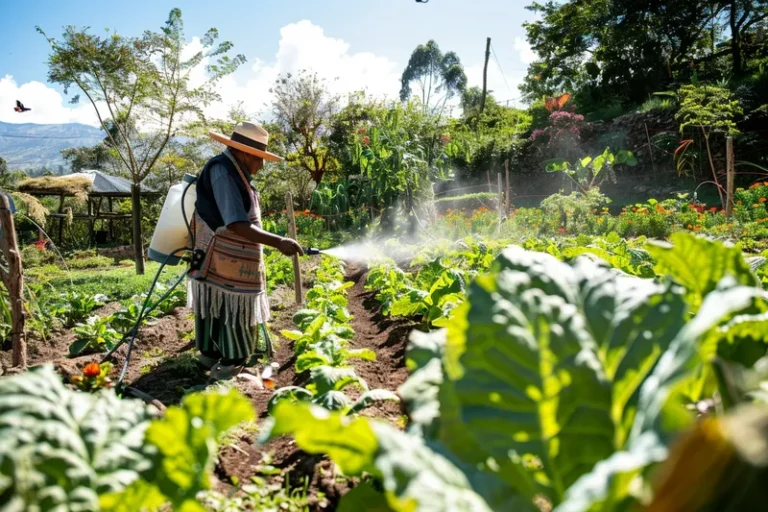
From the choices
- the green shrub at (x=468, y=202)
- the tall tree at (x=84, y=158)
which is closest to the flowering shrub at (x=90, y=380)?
the green shrub at (x=468, y=202)

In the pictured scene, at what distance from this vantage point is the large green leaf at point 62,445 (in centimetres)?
83

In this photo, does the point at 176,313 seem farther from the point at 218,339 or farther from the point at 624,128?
the point at 624,128

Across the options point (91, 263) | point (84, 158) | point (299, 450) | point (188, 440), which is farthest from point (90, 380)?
point (84, 158)

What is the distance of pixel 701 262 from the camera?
127 centimetres

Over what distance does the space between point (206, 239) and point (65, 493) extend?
3.05m

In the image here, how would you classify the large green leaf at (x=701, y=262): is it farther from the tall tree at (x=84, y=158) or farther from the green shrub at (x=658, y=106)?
the tall tree at (x=84, y=158)

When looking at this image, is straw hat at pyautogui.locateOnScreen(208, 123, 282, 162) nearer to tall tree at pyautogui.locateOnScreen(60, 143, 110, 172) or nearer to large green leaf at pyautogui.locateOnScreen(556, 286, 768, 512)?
large green leaf at pyautogui.locateOnScreen(556, 286, 768, 512)

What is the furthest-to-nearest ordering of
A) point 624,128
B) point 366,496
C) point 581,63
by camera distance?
1. point 581,63
2. point 624,128
3. point 366,496

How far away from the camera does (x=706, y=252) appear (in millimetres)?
1260

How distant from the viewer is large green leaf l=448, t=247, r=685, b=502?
961mm

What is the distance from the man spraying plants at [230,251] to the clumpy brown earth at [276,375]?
382 millimetres

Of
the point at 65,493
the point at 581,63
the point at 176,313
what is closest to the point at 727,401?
the point at 65,493

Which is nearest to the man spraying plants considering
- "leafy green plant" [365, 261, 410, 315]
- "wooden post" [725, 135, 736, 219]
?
"leafy green plant" [365, 261, 410, 315]

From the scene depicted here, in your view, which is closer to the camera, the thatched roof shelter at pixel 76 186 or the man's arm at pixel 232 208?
the man's arm at pixel 232 208
